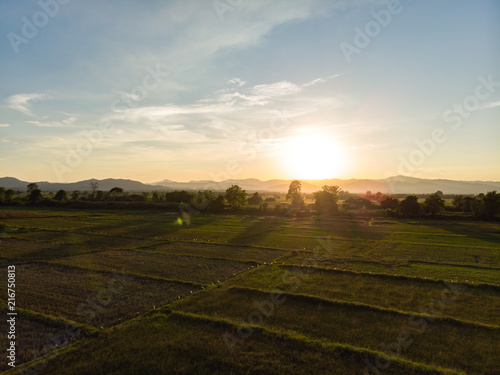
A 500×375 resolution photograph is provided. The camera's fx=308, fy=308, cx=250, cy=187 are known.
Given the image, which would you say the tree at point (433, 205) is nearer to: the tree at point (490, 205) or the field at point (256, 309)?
the tree at point (490, 205)

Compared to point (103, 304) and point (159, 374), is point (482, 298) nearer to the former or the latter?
point (159, 374)

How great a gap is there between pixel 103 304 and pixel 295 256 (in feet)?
63.1

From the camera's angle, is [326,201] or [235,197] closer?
[235,197]

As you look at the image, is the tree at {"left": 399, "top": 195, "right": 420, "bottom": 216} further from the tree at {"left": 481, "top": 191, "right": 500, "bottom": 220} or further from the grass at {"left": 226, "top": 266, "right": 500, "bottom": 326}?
the grass at {"left": 226, "top": 266, "right": 500, "bottom": 326}

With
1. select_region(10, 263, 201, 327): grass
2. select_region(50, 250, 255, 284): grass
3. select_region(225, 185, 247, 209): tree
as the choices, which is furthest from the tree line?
select_region(10, 263, 201, 327): grass

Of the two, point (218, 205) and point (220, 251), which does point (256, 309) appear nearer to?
point (220, 251)

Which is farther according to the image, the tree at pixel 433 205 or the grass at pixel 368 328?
the tree at pixel 433 205

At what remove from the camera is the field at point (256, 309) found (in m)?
12.8

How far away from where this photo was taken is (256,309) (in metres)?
18.0

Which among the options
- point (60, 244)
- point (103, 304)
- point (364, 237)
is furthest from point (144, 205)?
point (103, 304)

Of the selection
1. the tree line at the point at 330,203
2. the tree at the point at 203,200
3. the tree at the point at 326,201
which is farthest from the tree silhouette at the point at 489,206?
the tree at the point at 203,200

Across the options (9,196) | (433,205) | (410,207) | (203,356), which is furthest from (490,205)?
(9,196)

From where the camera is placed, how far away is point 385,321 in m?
16.5

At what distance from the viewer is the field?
42.0 feet
